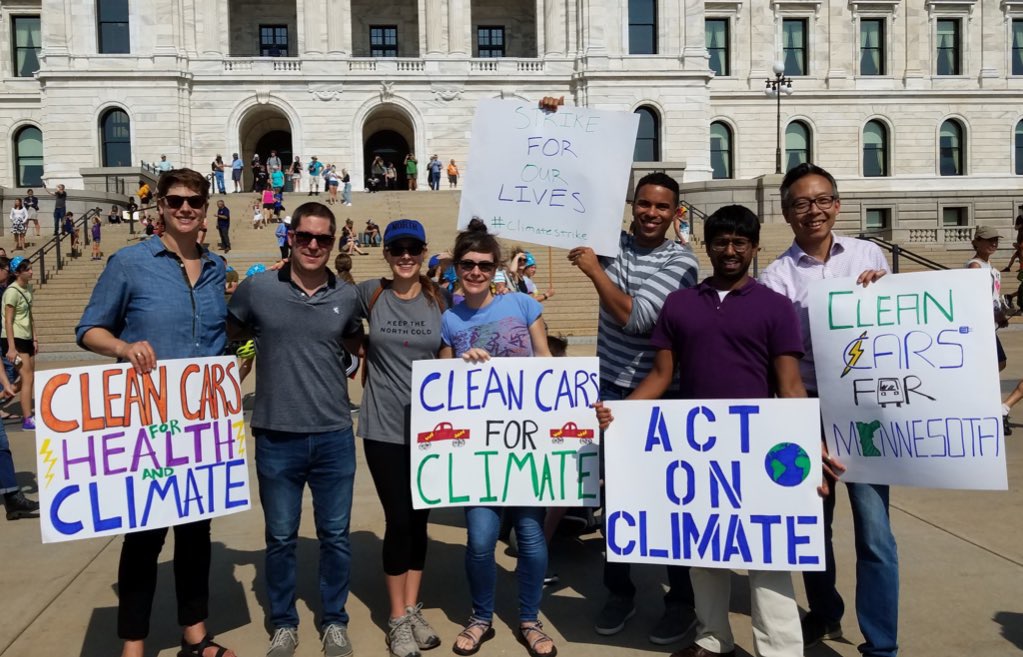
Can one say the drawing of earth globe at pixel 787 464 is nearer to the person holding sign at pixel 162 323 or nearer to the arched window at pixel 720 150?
the person holding sign at pixel 162 323

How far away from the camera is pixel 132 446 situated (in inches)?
144

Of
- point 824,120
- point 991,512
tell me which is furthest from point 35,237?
point 824,120

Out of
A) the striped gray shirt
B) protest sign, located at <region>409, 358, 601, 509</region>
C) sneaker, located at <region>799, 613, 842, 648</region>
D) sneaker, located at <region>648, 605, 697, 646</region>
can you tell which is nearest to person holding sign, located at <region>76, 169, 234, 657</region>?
protest sign, located at <region>409, 358, 601, 509</region>

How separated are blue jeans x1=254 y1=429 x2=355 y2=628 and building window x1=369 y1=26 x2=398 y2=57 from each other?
126 feet

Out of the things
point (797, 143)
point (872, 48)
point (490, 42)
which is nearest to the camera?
point (490, 42)

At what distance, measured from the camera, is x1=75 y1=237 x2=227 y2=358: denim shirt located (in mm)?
3580

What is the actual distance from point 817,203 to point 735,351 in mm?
810

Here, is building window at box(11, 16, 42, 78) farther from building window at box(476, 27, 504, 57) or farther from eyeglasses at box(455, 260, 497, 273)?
eyeglasses at box(455, 260, 497, 273)

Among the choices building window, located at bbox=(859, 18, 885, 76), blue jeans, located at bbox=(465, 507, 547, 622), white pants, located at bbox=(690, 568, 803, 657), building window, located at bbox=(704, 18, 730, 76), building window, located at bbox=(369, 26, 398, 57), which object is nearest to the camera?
white pants, located at bbox=(690, 568, 803, 657)

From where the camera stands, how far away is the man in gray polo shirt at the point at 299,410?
12.5ft

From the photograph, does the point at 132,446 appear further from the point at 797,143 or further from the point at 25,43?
the point at 25,43

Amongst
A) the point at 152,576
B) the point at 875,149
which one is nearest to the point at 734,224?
the point at 152,576

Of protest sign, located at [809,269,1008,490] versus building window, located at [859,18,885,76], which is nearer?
protest sign, located at [809,269,1008,490]

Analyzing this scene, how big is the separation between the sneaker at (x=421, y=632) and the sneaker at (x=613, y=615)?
799 millimetres
